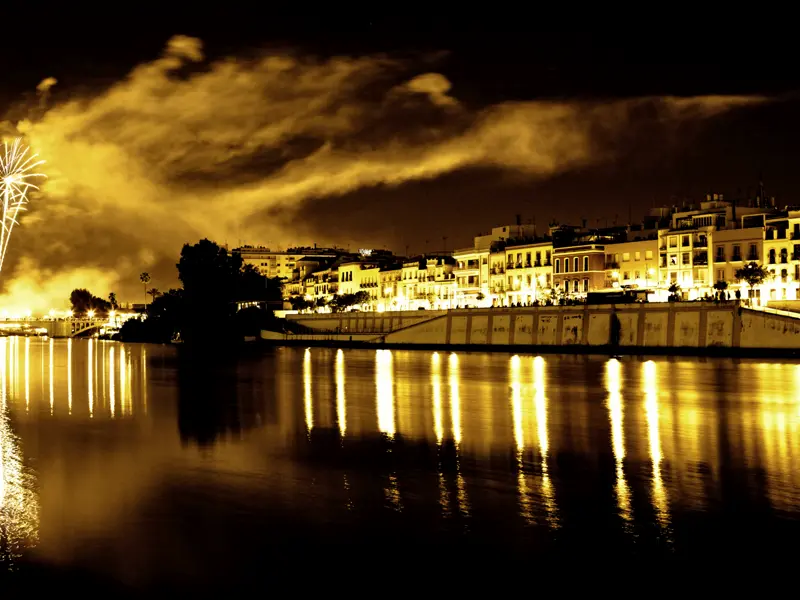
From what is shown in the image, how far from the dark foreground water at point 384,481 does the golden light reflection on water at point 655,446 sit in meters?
0.06

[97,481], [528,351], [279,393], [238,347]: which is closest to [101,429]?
[97,481]

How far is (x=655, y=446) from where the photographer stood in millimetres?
20594

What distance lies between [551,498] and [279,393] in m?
22.4

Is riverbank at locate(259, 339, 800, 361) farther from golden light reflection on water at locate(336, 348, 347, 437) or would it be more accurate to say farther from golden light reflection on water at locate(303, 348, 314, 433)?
golden light reflection on water at locate(303, 348, 314, 433)

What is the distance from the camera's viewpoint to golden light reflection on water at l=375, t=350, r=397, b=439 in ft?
81.0

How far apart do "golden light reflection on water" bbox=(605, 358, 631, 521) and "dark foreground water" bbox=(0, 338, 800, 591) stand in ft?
0.25

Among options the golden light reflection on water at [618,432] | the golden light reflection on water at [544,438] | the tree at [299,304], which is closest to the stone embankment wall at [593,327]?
the golden light reflection on water at [618,432]

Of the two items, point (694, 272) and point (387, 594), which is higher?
point (694, 272)

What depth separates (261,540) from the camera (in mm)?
12812

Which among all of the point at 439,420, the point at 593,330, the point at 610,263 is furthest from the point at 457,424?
the point at 610,263

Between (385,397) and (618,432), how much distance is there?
11848 mm

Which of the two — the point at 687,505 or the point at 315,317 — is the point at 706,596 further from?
the point at 315,317

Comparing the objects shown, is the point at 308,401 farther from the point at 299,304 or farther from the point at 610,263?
the point at 299,304

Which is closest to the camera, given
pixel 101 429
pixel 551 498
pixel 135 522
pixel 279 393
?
pixel 135 522
